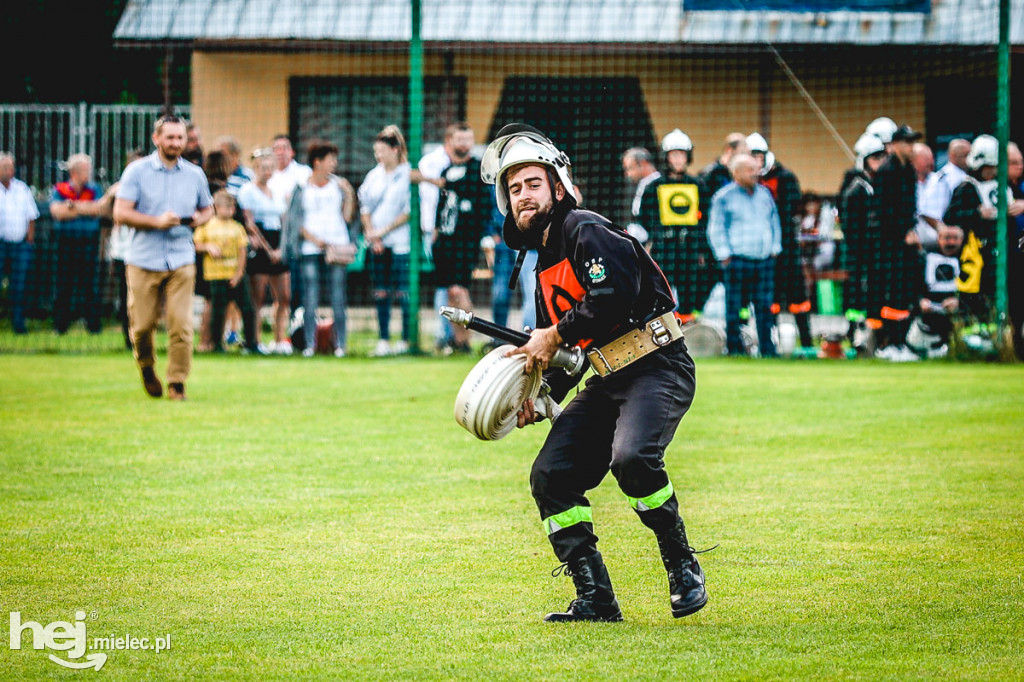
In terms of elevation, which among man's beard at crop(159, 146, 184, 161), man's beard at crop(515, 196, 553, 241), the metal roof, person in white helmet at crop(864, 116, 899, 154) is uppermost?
the metal roof

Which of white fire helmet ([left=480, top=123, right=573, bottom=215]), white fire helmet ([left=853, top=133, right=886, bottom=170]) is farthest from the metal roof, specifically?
white fire helmet ([left=480, top=123, right=573, bottom=215])

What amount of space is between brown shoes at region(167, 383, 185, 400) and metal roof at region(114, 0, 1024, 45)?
7890 mm

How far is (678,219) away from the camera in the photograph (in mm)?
14906

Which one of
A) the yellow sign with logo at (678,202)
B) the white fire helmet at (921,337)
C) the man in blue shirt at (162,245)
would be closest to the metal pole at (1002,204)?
the white fire helmet at (921,337)

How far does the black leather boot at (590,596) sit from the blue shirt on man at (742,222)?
9788 mm

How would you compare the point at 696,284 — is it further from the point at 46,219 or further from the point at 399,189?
the point at 46,219

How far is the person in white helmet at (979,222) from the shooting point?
14.4 m

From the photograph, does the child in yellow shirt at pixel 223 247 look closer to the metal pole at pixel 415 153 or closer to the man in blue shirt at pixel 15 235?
the metal pole at pixel 415 153

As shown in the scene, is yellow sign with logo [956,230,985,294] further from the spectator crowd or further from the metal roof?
the metal roof

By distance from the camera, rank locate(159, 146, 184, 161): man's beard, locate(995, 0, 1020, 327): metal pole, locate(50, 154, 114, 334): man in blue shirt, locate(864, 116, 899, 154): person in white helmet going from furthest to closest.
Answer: locate(50, 154, 114, 334): man in blue shirt
locate(864, 116, 899, 154): person in white helmet
locate(995, 0, 1020, 327): metal pole
locate(159, 146, 184, 161): man's beard

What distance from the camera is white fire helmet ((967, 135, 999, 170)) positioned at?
579 inches

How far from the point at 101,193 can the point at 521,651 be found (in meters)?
15.3

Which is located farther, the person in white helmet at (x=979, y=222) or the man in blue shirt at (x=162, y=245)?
the person in white helmet at (x=979, y=222)

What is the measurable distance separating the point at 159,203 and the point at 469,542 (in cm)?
569
